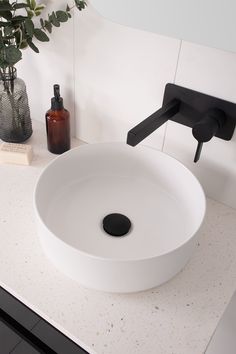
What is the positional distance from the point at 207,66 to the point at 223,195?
0.31m

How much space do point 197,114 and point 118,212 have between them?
280 millimetres

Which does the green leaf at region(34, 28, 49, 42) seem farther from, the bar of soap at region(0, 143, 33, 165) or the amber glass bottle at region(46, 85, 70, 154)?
the bar of soap at region(0, 143, 33, 165)

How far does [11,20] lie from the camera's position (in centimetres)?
80

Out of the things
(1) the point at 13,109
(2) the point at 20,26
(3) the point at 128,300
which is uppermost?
(2) the point at 20,26

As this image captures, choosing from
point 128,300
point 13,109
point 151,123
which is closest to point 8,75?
point 13,109

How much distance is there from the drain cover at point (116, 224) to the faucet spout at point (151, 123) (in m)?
0.20

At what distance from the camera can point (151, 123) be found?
68 cm

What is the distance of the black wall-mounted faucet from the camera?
674 millimetres

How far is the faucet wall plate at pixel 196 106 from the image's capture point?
73 centimetres

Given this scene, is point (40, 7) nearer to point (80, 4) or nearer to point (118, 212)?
point (80, 4)

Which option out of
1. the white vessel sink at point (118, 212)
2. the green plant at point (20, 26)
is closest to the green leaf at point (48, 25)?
the green plant at point (20, 26)

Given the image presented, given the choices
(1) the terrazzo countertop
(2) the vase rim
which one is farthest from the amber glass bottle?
(1) the terrazzo countertop

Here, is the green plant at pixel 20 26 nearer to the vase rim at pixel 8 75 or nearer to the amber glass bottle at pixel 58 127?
the vase rim at pixel 8 75

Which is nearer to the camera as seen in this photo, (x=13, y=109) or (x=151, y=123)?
(x=151, y=123)
